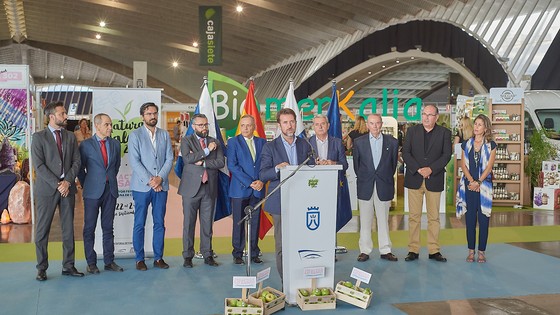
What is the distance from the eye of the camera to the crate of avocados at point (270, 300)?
4.19 metres

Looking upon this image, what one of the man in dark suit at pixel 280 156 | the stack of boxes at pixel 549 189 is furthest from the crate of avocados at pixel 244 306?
the stack of boxes at pixel 549 189

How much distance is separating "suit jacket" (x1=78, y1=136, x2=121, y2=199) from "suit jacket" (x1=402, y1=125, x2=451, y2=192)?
8.97 ft

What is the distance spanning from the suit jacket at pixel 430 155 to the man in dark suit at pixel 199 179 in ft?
5.97

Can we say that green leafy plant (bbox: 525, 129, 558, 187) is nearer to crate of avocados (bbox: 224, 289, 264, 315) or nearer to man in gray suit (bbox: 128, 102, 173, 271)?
man in gray suit (bbox: 128, 102, 173, 271)

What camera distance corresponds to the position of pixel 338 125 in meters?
6.62

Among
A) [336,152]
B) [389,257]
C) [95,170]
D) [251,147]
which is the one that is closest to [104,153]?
[95,170]

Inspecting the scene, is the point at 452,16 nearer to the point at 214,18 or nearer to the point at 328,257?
the point at 214,18

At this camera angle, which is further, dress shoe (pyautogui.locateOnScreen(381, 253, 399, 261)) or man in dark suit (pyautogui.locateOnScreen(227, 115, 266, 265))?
dress shoe (pyautogui.locateOnScreen(381, 253, 399, 261))

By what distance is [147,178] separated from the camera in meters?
5.55

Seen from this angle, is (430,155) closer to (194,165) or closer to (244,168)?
(244,168)

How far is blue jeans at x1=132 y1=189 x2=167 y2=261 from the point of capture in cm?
562

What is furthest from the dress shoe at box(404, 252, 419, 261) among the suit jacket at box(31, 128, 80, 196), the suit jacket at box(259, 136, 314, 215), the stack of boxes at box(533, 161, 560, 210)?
the stack of boxes at box(533, 161, 560, 210)

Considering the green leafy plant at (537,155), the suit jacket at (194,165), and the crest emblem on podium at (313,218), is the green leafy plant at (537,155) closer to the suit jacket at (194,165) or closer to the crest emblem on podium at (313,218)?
the suit jacket at (194,165)

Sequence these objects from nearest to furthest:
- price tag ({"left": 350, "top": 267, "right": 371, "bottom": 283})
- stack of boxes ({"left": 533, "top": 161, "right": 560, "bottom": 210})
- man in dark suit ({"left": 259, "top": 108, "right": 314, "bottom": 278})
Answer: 1. price tag ({"left": 350, "top": 267, "right": 371, "bottom": 283})
2. man in dark suit ({"left": 259, "top": 108, "right": 314, "bottom": 278})
3. stack of boxes ({"left": 533, "top": 161, "right": 560, "bottom": 210})
